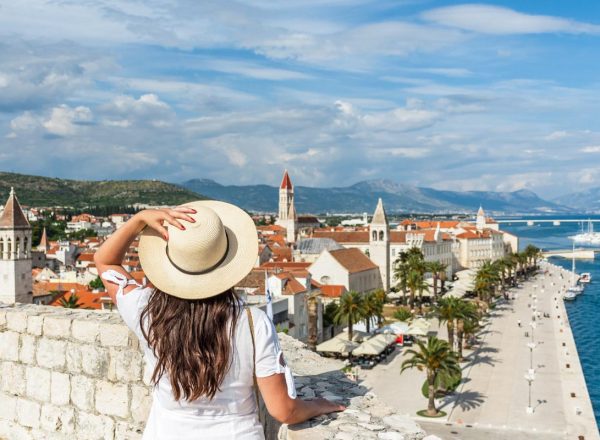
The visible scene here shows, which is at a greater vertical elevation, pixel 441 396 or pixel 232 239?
pixel 232 239

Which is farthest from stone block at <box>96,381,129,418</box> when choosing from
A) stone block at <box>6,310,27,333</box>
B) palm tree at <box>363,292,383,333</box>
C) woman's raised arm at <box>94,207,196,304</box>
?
palm tree at <box>363,292,383,333</box>

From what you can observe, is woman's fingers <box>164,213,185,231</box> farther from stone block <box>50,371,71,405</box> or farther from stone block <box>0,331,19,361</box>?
stone block <box>0,331,19,361</box>

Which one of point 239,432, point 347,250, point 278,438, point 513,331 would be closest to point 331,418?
point 278,438

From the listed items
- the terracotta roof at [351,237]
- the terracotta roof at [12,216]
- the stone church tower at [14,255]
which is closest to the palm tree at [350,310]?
the stone church tower at [14,255]

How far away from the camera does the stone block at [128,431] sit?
4656 mm

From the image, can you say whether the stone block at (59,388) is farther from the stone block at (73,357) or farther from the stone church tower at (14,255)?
the stone church tower at (14,255)

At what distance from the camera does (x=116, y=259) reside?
3617 mm

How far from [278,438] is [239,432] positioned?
102cm

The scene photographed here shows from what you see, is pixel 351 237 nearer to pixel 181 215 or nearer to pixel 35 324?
pixel 35 324

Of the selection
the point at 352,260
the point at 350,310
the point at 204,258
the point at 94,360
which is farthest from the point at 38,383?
the point at 352,260

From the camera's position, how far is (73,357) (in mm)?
4980

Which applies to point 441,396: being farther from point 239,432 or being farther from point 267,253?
point 267,253

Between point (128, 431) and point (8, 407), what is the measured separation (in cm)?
128

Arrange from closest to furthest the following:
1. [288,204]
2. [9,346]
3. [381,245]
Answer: [9,346], [381,245], [288,204]
